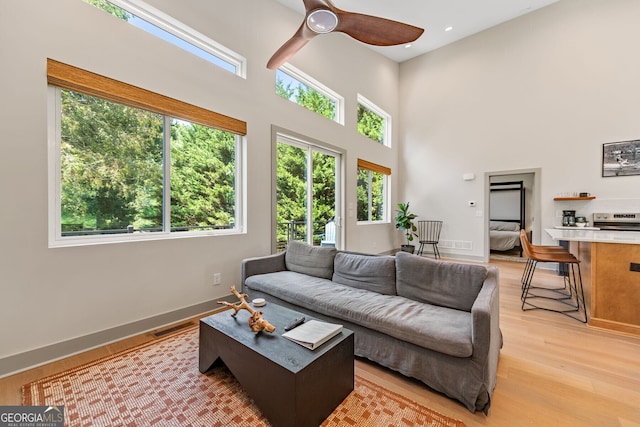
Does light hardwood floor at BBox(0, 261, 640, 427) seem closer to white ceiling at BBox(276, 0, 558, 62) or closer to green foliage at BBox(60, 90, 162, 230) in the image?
green foliage at BBox(60, 90, 162, 230)

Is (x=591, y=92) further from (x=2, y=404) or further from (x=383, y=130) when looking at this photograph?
(x=2, y=404)

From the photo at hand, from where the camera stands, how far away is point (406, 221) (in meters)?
6.14

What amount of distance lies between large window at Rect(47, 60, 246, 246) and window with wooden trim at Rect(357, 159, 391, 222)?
9.82 feet

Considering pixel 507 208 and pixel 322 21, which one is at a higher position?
pixel 322 21

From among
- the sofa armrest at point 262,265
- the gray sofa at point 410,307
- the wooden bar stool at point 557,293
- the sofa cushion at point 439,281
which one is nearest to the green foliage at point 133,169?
the sofa armrest at point 262,265

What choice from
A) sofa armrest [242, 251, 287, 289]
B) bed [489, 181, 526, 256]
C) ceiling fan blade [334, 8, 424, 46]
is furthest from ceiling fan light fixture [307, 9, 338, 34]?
bed [489, 181, 526, 256]

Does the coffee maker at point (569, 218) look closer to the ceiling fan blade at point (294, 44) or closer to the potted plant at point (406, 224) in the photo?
the potted plant at point (406, 224)

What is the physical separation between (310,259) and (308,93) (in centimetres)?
293

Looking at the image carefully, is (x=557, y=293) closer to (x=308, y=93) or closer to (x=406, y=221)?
(x=406, y=221)

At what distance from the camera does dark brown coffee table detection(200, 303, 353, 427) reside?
1248 millimetres

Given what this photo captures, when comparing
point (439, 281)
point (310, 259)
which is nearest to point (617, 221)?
point (439, 281)

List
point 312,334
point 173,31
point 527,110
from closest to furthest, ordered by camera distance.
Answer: point 312,334 < point 173,31 < point 527,110

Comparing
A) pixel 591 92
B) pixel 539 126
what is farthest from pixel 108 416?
pixel 591 92

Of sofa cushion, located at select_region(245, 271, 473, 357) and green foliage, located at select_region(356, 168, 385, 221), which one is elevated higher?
green foliage, located at select_region(356, 168, 385, 221)
